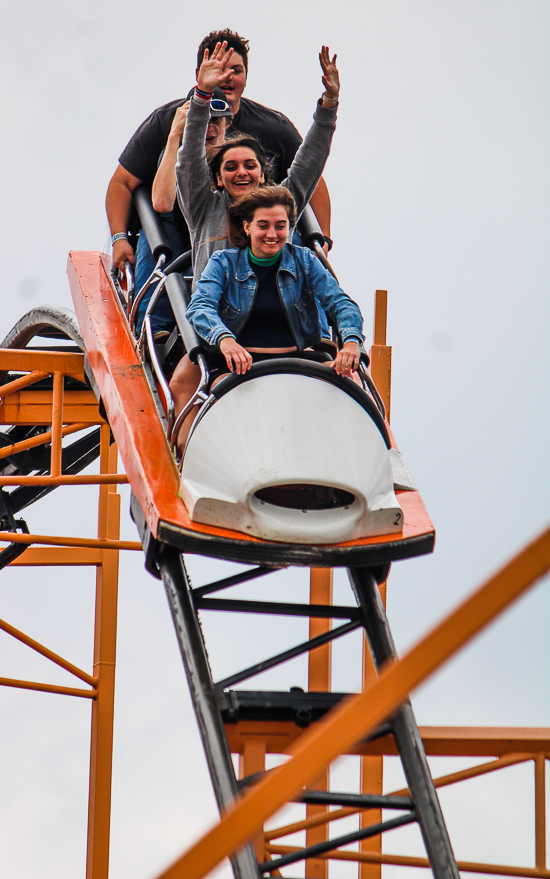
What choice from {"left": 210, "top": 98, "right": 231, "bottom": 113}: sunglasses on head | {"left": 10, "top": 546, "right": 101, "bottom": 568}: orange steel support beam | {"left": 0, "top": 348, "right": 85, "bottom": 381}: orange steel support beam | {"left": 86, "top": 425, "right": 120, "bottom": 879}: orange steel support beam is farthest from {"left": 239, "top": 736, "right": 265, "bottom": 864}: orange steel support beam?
{"left": 10, "top": 546, "right": 101, "bottom": 568}: orange steel support beam

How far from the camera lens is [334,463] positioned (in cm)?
349

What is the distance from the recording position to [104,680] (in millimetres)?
7957

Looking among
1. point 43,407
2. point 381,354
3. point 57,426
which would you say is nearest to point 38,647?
point 43,407

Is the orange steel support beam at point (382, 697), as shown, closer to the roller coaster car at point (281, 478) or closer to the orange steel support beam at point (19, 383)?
the roller coaster car at point (281, 478)

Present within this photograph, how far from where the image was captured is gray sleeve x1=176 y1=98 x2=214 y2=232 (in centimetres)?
413

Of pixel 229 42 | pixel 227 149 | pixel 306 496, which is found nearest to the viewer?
pixel 306 496

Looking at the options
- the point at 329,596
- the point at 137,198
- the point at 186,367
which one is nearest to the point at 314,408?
the point at 186,367

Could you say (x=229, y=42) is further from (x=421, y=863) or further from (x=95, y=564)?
(x=95, y=564)

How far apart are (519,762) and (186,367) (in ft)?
8.18

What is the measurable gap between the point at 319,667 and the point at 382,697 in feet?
13.4

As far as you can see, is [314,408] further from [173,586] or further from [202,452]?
[173,586]

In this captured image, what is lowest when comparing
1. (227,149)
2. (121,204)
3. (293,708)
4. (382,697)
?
(382,697)

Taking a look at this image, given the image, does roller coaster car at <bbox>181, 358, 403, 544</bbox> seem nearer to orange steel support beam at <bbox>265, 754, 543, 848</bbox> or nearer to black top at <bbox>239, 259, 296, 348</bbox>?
black top at <bbox>239, 259, 296, 348</bbox>

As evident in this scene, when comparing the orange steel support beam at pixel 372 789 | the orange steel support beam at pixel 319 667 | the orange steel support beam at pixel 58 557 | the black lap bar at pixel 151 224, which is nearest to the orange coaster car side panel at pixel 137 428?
the black lap bar at pixel 151 224
